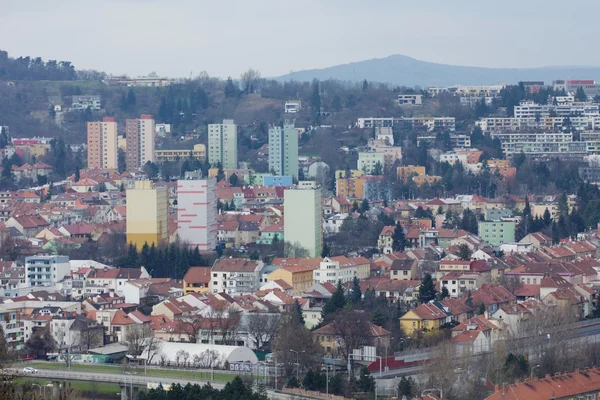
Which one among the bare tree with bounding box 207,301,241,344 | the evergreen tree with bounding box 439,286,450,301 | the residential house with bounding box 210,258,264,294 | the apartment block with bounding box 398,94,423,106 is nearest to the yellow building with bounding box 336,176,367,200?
the residential house with bounding box 210,258,264,294

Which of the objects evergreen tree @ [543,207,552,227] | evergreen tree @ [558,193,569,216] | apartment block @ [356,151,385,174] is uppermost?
apartment block @ [356,151,385,174]

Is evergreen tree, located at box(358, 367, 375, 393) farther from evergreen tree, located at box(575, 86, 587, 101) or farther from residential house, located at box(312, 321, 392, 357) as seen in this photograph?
evergreen tree, located at box(575, 86, 587, 101)

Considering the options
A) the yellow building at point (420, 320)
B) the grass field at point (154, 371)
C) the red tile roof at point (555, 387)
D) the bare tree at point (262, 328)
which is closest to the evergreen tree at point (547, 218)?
the yellow building at point (420, 320)

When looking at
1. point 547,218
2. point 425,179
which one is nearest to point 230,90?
point 425,179

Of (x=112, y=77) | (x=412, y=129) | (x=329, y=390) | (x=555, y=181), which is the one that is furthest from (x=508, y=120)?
(x=329, y=390)

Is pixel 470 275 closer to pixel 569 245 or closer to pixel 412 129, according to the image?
pixel 569 245

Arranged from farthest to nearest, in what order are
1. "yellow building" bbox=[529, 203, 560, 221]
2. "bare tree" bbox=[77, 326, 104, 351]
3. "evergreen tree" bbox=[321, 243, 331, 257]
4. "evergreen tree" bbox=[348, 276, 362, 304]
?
"yellow building" bbox=[529, 203, 560, 221] → "evergreen tree" bbox=[321, 243, 331, 257] → "evergreen tree" bbox=[348, 276, 362, 304] → "bare tree" bbox=[77, 326, 104, 351]
